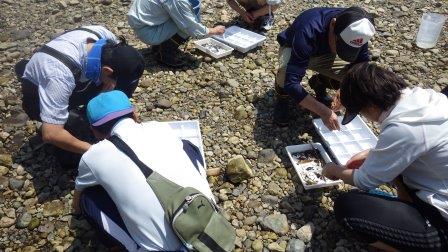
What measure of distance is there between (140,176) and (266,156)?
6.19 ft

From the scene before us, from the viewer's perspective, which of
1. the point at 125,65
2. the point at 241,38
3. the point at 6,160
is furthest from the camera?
the point at 241,38

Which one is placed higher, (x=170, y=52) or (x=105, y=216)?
(x=105, y=216)

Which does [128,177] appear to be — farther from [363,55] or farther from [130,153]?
[363,55]

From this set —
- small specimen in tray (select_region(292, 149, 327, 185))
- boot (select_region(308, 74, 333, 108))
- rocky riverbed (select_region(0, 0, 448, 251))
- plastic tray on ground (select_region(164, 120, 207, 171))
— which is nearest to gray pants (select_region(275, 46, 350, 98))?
boot (select_region(308, 74, 333, 108))

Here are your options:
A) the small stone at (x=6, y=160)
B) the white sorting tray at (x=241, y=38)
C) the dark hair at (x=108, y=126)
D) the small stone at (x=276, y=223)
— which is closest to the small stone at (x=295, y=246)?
the small stone at (x=276, y=223)

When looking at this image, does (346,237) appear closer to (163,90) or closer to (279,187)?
(279,187)

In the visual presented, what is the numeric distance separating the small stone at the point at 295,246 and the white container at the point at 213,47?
289cm

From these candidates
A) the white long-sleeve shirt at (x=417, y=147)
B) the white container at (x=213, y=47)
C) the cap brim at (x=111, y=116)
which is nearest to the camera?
the white long-sleeve shirt at (x=417, y=147)

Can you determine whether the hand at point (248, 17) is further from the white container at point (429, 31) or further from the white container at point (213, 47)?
the white container at point (429, 31)

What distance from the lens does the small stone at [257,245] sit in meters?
3.09

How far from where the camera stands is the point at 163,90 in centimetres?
482

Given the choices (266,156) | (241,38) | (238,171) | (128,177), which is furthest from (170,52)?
(128,177)

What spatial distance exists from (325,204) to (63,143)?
7.40 feet

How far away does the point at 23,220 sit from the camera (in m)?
3.28
